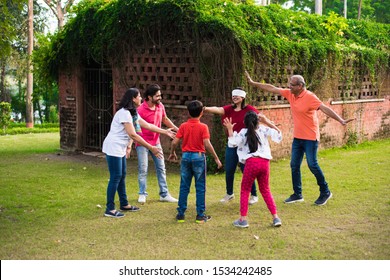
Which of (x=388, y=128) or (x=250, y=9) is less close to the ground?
(x=250, y=9)

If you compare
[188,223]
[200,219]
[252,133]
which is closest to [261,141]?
[252,133]

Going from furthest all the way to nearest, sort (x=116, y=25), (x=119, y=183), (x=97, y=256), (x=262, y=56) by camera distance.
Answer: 1. (x=116, y=25)
2. (x=262, y=56)
3. (x=119, y=183)
4. (x=97, y=256)

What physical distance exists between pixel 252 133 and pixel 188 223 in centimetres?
144

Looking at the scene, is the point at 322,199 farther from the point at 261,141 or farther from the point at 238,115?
the point at 261,141

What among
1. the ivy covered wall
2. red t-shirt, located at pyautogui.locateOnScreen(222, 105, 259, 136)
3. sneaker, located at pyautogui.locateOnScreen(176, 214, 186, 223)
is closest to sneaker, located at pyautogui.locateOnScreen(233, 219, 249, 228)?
sneaker, located at pyautogui.locateOnScreen(176, 214, 186, 223)

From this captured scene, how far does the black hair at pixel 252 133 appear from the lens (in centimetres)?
670

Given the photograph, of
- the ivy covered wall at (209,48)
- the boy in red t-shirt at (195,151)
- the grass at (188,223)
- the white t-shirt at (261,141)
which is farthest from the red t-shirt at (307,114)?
the ivy covered wall at (209,48)

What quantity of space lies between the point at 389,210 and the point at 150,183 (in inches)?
163

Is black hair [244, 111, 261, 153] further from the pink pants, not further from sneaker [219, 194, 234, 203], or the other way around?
sneaker [219, 194, 234, 203]

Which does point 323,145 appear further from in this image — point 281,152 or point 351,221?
point 351,221

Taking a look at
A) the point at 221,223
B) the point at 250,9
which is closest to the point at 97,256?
the point at 221,223

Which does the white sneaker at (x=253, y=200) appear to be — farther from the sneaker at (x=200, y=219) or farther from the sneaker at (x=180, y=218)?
the sneaker at (x=180, y=218)

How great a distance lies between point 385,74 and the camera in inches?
661

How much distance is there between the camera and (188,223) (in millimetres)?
7234
